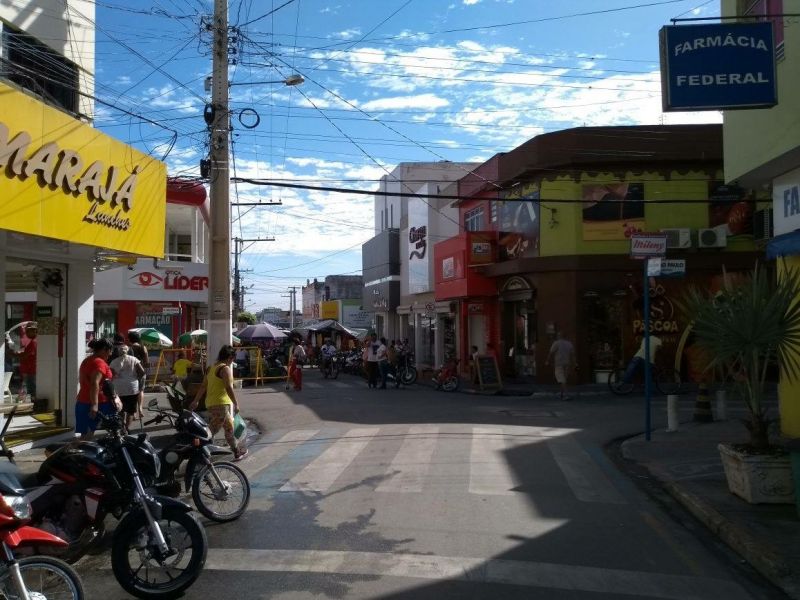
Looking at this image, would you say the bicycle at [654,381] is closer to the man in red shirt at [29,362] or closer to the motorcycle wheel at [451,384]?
the motorcycle wheel at [451,384]

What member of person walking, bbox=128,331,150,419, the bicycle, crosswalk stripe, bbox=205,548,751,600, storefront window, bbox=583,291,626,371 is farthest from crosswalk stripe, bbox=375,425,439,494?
storefront window, bbox=583,291,626,371

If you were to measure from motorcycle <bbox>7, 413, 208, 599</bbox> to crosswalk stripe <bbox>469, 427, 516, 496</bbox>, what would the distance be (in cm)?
390

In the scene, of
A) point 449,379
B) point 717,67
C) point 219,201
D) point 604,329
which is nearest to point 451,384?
point 449,379

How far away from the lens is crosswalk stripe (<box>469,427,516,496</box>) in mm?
8422

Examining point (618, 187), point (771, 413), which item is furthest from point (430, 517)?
point (618, 187)

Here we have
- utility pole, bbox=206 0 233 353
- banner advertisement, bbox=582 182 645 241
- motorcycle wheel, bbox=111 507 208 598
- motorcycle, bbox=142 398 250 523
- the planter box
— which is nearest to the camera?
motorcycle wheel, bbox=111 507 208 598

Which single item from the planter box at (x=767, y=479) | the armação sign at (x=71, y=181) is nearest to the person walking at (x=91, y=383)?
the armação sign at (x=71, y=181)

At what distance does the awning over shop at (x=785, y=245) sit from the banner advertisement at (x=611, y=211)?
442 inches

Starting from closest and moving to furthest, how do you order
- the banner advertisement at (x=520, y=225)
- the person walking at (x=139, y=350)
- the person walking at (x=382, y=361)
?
the person walking at (x=139, y=350), the banner advertisement at (x=520, y=225), the person walking at (x=382, y=361)

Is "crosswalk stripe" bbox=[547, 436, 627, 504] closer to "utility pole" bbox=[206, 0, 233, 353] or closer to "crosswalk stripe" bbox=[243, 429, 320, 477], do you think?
"crosswalk stripe" bbox=[243, 429, 320, 477]

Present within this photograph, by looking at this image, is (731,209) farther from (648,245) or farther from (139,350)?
(139,350)

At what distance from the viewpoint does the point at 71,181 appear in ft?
35.2

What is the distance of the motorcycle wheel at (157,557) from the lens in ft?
16.6

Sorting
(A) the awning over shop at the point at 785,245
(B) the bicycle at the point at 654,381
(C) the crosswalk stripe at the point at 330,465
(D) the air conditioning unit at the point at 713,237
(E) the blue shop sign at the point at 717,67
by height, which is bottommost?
(C) the crosswalk stripe at the point at 330,465
